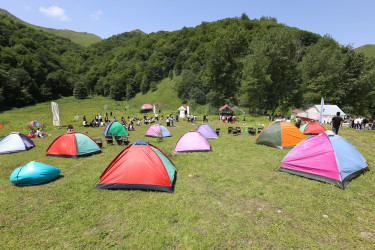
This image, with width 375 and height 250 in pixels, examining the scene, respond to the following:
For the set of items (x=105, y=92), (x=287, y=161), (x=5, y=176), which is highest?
(x=105, y=92)

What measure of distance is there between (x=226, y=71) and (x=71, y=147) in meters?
38.4

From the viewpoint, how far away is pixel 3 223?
17.3 feet

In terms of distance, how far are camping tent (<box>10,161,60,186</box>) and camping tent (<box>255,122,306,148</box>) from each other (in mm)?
13117

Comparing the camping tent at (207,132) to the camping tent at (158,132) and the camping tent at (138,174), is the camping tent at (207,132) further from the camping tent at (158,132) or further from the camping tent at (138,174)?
the camping tent at (138,174)

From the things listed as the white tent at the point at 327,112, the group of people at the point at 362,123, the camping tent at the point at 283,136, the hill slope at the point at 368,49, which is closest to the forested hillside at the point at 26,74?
the camping tent at the point at 283,136

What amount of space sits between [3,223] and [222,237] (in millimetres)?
6370

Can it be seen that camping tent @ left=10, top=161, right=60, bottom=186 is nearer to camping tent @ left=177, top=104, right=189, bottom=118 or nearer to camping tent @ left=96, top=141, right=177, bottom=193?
camping tent @ left=96, top=141, right=177, bottom=193

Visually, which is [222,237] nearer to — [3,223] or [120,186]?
[120,186]

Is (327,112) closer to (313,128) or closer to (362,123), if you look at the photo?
(362,123)

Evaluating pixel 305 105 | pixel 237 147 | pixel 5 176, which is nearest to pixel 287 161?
pixel 237 147

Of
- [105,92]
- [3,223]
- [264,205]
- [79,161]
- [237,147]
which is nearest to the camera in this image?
[3,223]

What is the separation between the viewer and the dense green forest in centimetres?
3962

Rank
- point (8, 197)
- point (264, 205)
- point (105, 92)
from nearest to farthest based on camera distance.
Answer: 1. point (264, 205)
2. point (8, 197)
3. point (105, 92)

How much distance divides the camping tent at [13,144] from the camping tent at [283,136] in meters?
17.9
